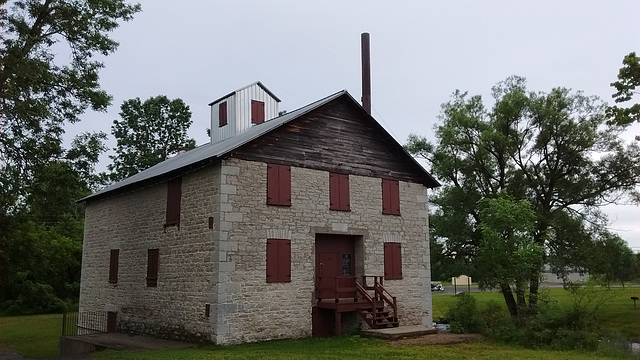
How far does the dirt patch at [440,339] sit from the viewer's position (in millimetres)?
14198

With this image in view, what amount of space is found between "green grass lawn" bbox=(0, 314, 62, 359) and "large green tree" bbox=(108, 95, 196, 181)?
40.6 feet

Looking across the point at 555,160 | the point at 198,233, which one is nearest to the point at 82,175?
the point at 198,233

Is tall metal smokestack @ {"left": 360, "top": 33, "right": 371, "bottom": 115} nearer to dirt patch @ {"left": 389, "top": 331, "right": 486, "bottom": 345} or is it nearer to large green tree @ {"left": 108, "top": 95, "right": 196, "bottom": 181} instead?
dirt patch @ {"left": 389, "top": 331, "right": 486, "bottom": 345}

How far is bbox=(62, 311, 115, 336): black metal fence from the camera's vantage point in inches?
773

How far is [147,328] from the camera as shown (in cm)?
1723

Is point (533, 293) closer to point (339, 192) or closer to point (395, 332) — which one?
point (395, 332)

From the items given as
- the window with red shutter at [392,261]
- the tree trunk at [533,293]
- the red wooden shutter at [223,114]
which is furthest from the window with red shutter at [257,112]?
the tree trunk at [533,293]

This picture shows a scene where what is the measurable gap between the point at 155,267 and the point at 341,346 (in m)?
6.67

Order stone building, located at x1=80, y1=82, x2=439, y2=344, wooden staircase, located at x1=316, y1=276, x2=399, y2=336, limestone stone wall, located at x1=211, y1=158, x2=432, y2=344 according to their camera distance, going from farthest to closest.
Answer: wooden staircase, located at x1=316, y1=276, x2=399, y2=336
stone building, located at x1=80, y1=82, x2=439, y2=344
limestone stone wall, located at x1=211, y1=158, x2=432, y2=344

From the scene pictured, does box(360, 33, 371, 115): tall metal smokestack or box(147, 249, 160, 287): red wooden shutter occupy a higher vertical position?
box(360, 33, 371, 115): tall metal smokestack

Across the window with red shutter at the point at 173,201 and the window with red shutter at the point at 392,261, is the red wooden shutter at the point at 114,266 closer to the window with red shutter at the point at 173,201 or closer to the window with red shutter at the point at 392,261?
the window with red shutter at the point at 173,201

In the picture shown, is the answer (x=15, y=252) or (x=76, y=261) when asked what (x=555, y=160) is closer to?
(x=15, y=252)

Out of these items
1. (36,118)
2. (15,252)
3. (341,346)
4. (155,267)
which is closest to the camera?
(341,346)

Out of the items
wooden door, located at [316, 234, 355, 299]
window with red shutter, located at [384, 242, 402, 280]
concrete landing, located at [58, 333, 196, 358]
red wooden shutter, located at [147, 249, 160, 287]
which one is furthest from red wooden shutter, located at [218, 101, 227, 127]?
concrete landing, located at [58, 333, 196, 358]
